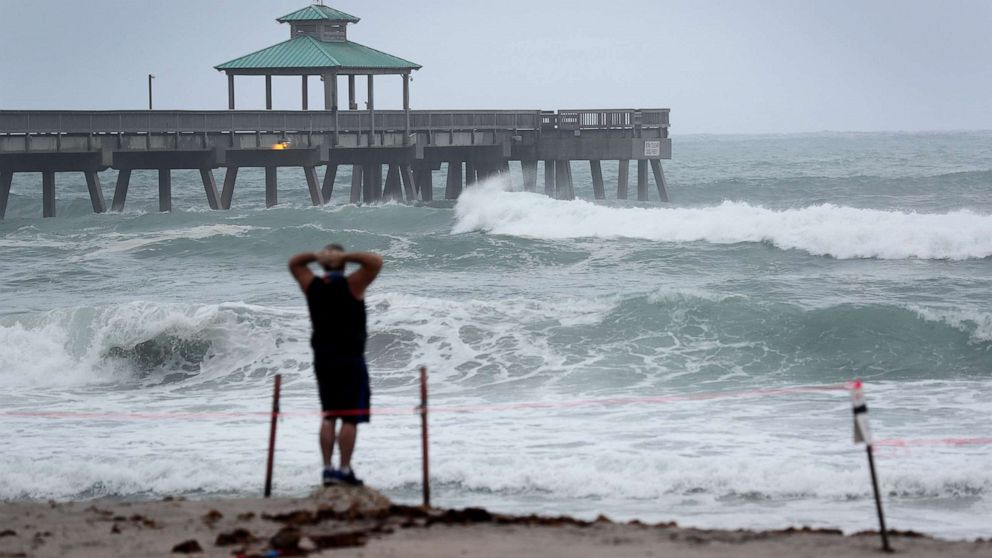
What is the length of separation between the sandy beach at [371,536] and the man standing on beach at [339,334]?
52 cm

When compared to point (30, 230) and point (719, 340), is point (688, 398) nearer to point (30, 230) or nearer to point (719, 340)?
point (719, 340)

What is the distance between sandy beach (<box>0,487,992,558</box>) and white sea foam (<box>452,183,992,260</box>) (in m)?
24.1

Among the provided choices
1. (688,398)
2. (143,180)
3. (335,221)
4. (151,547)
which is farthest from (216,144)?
(143,180)

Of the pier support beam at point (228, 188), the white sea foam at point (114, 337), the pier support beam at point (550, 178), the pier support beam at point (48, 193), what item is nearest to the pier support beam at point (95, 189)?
the pier support beam at point (48, 193)

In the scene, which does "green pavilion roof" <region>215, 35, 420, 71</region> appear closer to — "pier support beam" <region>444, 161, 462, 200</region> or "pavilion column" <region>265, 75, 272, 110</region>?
"pavilion column" <region>265, 75, 272, 110</region>

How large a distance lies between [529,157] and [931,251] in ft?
65.2

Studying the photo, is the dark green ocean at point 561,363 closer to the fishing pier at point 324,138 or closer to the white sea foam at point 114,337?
the white sea foam at point 114,337

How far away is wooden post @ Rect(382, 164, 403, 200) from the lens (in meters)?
48.0

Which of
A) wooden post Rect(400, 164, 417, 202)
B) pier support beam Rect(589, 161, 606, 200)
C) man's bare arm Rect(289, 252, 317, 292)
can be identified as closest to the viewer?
man's bare arm Rect(289, 252, 317, 292)

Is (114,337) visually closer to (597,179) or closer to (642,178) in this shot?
(642,178)

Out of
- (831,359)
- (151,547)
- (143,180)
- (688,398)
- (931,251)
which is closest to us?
(151,547)

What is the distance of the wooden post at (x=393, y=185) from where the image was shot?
4803cm

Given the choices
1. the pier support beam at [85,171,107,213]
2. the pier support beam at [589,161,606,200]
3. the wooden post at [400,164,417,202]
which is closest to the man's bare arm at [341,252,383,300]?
the pier support beam at [85,171,107,213]

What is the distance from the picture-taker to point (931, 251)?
32156mm
